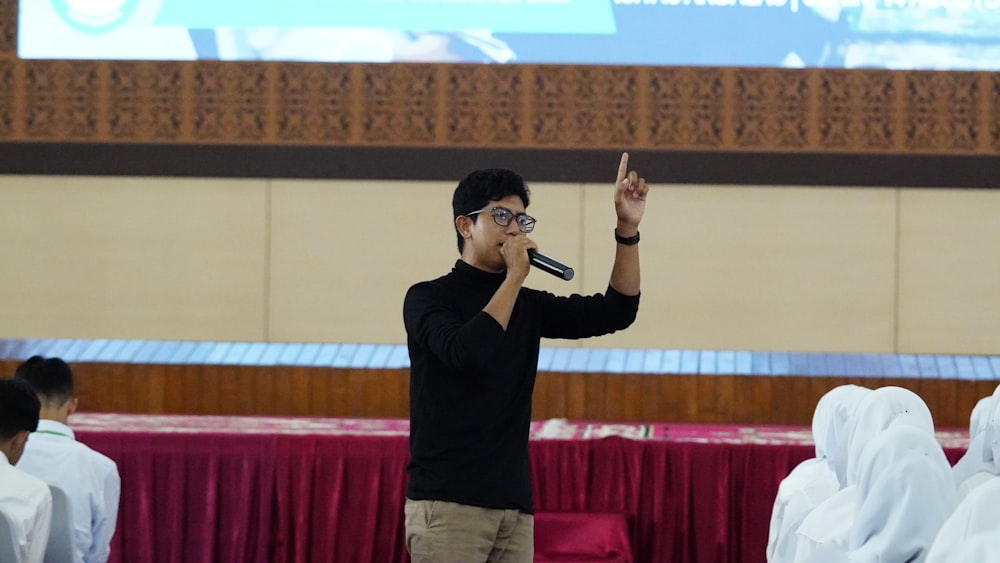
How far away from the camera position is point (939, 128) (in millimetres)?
5789

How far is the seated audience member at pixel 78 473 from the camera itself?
3232mm

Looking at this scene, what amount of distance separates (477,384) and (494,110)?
382cm

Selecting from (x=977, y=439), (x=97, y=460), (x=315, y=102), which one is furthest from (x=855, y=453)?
(x=315, y=102)

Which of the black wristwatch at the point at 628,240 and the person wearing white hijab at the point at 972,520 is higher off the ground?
the black wristwatch at the point at 628,240

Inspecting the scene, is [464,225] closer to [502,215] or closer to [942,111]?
[502,215]

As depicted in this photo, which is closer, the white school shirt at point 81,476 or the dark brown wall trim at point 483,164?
the white school shirt at point 81,476

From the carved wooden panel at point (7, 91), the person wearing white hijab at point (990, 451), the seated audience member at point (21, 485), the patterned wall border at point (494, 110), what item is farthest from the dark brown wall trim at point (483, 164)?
the seated audience member at point (21, 485)

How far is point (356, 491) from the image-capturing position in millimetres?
4473

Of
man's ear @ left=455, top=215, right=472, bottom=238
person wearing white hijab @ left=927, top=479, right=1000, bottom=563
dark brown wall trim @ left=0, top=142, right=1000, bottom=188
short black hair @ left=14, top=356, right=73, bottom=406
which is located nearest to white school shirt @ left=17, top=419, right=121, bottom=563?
short black hair @ left=14, top=356, right=73, bottom=406

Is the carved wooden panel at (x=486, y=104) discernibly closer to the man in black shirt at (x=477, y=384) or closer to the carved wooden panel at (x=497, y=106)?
the carved wooden panel at (x=497, y=106)

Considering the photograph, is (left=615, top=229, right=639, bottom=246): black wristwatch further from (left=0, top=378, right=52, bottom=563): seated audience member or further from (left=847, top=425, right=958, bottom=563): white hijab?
(left=0, top=378, right=52, bottom=563): seated audience member

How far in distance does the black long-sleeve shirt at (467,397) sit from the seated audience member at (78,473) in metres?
1.38

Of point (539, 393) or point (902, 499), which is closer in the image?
point (902, 499)

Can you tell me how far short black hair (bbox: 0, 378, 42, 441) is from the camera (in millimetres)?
2570
